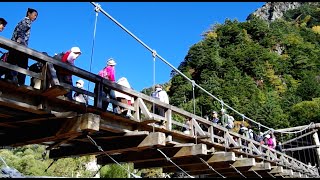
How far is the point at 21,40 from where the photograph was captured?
457 cm

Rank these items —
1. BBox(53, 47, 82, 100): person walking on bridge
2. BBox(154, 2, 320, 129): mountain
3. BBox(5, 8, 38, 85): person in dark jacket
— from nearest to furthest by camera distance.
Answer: BBox(5, 8, 38, 85): person in dark jacket
BBox(53, 47, 82, 100): person walking on bridge
BBox(154, 2, 320, 129): mountain

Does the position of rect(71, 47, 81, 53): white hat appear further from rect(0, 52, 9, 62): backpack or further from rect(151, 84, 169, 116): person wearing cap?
rect(151, 84, 169, 116): person wearing cap

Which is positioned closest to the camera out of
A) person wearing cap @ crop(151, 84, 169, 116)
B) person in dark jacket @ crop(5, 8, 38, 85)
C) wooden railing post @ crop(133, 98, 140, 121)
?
person in dark jacket @ crop(5, 8, 38, 85)

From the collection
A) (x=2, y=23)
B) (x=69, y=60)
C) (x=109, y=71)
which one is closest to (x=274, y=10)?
(x=109, y=71)

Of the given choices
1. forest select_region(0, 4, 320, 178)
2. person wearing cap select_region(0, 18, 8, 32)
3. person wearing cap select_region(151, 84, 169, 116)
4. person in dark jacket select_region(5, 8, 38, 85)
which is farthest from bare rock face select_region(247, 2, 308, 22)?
person wearing cap select_region(0, 18, 8, 32)

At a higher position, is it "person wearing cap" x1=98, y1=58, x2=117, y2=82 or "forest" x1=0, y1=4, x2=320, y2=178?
"forest" x1=0, y1=4, x2=320, y2=178

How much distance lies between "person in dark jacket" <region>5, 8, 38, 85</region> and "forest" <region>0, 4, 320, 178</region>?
60.5ft

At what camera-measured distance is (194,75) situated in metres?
42.4

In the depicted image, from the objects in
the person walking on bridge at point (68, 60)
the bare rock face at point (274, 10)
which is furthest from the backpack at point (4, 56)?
the bare rock face at point (274, 10)

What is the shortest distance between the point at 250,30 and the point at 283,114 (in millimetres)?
19845

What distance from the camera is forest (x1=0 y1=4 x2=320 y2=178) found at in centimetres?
2998

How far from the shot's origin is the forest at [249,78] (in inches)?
1180

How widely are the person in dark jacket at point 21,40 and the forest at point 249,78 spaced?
60.5 feet

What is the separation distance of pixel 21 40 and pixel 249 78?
120 feet
